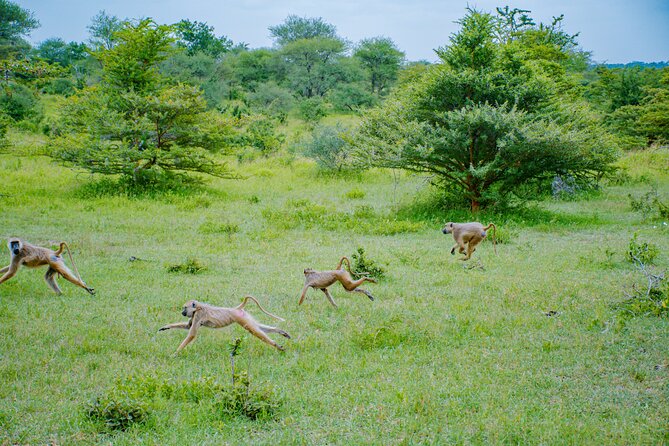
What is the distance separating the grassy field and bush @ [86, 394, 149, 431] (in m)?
0.06

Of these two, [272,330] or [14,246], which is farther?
[14,246]

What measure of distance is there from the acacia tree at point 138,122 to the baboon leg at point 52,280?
9.05 meters

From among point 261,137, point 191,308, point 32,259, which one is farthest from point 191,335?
point 261,137

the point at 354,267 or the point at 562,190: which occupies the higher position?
the point at 562,190

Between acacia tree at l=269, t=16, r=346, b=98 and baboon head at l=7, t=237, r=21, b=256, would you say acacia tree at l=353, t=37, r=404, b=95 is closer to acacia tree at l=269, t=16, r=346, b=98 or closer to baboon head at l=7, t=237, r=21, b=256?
acacia tree at l=269, t=16, r=346, b=98

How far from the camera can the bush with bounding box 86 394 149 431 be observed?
4.05 m

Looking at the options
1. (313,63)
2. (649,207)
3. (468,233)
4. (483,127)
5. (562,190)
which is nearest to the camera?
(468,233)

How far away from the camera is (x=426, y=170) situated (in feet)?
48.8

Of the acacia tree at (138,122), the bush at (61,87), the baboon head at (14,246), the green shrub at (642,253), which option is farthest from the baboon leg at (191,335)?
the bush at (61,87)

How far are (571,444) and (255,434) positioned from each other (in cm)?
224

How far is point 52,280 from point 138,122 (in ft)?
32.7

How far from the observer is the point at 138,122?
1625cm

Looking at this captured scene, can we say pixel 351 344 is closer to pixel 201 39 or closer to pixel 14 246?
pixel 14 246

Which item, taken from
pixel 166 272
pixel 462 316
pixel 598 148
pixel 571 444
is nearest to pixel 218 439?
pixel 571 444
